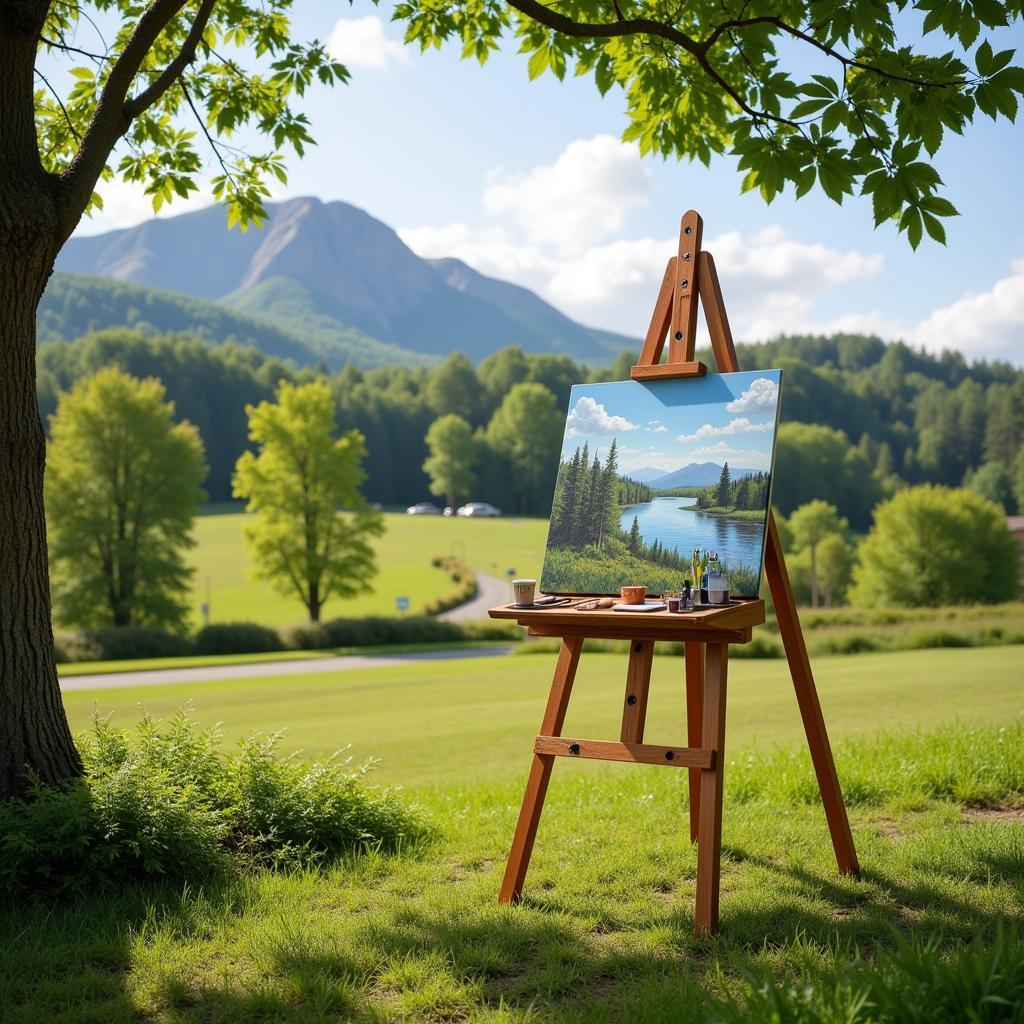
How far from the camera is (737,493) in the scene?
4.70 m

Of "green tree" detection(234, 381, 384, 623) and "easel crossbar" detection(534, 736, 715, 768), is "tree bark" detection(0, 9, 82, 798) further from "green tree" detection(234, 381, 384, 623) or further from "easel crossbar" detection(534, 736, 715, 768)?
"green tree" detection(234, 381, 384, 623)

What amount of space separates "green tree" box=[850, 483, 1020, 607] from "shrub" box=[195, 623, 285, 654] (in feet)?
120

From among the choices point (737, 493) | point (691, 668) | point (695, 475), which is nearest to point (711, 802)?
point (691, 668)

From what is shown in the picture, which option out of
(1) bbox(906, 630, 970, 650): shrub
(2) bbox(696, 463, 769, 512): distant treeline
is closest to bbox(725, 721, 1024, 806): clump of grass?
(2) bbox(696, 463, 769, 512): distant treeline

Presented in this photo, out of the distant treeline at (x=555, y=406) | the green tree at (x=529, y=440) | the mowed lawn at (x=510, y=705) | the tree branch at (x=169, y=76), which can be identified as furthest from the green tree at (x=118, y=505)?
the green tree at (x=529, y=440)

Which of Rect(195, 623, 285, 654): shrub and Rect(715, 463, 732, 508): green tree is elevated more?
Rect(715, 463, 732, 508): green tree

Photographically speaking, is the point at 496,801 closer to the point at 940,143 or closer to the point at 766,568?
the point at 766,568

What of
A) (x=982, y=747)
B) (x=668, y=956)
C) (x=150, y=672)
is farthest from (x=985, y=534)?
(x=668, y=956)

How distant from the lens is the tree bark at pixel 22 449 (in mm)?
4766

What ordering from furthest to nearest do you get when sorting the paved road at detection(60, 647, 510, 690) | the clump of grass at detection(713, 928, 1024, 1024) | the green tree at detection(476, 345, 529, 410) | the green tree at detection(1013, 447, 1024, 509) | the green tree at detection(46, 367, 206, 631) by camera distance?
the green tree at detection(476, 345, 529, 410), the green tree at detection(1013, 447, 1024, 509), the green tree at detection(46, 367, 206, 631), the paved road at detection(60, 647, 510, 690), the clump of grass at detection(713, 928, 1024, 1024)

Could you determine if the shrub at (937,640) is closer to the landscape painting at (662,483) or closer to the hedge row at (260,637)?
the hedge row at (260,637)

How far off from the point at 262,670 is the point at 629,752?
24456 millimetres

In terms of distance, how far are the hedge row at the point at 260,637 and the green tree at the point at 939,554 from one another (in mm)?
Result: 27230

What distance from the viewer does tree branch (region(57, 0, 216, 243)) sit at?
5.06 metres
